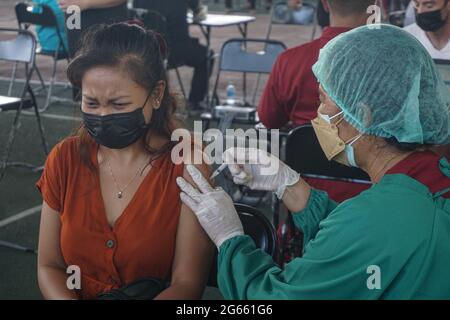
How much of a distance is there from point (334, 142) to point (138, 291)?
0.60 metres

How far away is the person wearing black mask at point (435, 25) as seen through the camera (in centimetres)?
350

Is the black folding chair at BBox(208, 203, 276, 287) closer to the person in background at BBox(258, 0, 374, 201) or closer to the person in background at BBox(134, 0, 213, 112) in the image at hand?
the person in background at BBox(258, 0, 374, 201)

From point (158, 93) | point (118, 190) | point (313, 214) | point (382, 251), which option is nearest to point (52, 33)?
point (158, 93)

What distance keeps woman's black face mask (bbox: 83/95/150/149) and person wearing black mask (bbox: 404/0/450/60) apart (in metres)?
1.98

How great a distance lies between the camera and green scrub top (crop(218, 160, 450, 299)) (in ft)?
4.29

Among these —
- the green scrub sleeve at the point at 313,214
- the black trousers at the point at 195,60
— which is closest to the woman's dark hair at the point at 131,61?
the green scrub sleeve at the point at 313,214

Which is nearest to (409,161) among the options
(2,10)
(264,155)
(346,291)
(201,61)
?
(346,291)

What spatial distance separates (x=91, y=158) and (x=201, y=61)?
4304 millimetres

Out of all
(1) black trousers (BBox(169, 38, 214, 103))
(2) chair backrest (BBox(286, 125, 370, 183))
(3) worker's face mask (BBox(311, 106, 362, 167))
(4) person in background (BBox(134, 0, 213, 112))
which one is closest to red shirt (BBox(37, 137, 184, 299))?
(3) worker's face mask (BBox(311, 106, 362, 167))

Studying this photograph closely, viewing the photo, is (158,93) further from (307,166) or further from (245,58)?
(245,58)

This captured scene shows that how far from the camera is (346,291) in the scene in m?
1.35

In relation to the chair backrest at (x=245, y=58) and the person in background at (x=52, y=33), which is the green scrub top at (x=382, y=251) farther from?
the person in background at (x=52, y=33)

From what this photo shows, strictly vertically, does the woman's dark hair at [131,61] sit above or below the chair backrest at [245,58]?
above

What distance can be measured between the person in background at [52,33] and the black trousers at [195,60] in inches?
35.5
